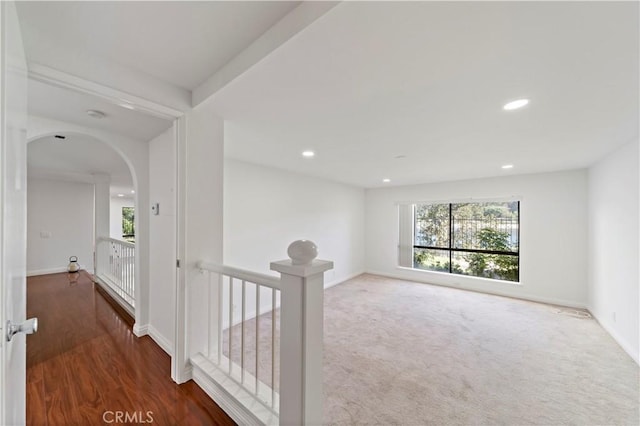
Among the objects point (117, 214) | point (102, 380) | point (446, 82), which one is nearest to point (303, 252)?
point (446, 82)

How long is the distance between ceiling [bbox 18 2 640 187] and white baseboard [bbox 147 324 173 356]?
2.01 metres

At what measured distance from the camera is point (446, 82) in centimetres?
147

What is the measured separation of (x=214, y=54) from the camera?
1438mm

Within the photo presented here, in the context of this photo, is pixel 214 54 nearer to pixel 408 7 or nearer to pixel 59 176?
pixel 408 7

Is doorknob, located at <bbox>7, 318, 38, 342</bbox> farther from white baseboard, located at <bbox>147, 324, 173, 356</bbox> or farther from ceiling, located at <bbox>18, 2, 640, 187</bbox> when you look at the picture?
white baseboard, located at <bbox>147, 324, 173, 356</bbox>

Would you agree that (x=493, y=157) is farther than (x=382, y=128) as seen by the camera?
Yes

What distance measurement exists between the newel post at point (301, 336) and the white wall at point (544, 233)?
15.8 feet

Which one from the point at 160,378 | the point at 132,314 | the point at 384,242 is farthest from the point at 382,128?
the point at 384,242

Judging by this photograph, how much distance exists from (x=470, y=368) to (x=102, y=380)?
121 inches

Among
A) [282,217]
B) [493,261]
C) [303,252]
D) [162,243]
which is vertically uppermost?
[282,217]

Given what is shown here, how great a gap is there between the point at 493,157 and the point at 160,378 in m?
4.27

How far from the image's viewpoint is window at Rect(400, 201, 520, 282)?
15.8ft

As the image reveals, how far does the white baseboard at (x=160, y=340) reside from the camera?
2264 millimetres

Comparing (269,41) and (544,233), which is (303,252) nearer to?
(269,41)
